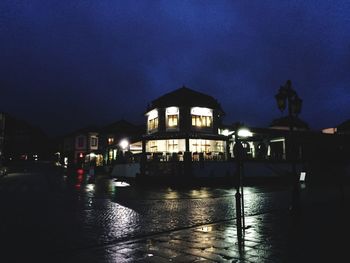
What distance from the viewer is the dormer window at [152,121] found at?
36.0 meters

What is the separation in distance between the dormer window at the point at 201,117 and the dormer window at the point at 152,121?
14.8 feet

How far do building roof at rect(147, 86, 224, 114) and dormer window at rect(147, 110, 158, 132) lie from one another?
69 centimetres

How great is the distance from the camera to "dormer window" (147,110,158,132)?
118 feet

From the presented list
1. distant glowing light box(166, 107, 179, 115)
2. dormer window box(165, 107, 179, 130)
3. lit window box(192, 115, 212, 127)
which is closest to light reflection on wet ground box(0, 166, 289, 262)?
dormer window box(165, 107, 179, 130)

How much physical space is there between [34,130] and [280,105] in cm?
11978

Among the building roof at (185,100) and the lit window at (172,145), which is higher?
the building roof at (185,100)

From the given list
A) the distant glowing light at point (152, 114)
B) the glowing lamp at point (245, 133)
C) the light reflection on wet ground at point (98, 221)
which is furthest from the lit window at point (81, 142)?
the light reflection on wet ground at point (98, 221)

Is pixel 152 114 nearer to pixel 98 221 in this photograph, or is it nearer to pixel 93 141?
pixel 98 221

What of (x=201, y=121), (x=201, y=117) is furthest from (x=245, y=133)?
(x=201, y=117)

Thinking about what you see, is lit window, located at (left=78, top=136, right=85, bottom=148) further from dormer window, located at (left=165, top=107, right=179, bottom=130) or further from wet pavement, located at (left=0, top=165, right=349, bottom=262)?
wet pavement, located at (left=0, top=165, right=349, bottom=262)

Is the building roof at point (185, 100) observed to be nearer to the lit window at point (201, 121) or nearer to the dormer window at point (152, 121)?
the dormer window at point (152, 121)

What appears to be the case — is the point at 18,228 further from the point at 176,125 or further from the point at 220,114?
the point at 220,114

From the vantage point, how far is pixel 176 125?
34.2 meters

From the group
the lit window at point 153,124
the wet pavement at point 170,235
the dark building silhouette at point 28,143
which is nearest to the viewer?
the wet pavement at point 170,235
